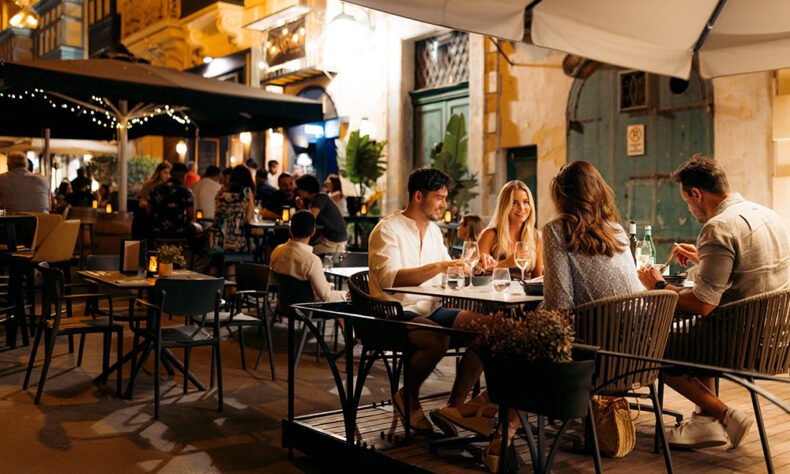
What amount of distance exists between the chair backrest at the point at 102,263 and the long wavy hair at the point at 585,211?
4.47 metres

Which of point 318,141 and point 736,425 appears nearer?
point 736,425

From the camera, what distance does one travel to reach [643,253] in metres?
5.05

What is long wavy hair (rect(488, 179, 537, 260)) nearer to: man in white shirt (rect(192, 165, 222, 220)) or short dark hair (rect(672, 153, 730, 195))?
short dark hair (rect(672, 153, 730, 195))

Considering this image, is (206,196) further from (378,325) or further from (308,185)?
(378,325)

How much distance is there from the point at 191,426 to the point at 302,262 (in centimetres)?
179

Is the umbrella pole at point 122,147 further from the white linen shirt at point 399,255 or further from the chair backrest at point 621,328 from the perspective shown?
the chair backrest at point 621,328

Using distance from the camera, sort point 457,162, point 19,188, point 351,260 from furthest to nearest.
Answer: point 457,162
point 19,188
point 351,260

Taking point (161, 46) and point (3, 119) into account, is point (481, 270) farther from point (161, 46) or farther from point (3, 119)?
point (161, 46)

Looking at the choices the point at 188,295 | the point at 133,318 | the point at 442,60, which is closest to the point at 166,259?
the point at 133,318

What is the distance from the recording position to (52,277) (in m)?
5.48

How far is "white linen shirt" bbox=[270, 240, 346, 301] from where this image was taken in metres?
6.32

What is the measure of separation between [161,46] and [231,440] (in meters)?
22.5

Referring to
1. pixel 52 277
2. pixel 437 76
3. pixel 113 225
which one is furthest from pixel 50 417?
pixel 437 76

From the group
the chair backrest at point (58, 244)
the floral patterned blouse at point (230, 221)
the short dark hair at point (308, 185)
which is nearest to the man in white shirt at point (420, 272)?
the short dark hair at point (308, 185)
